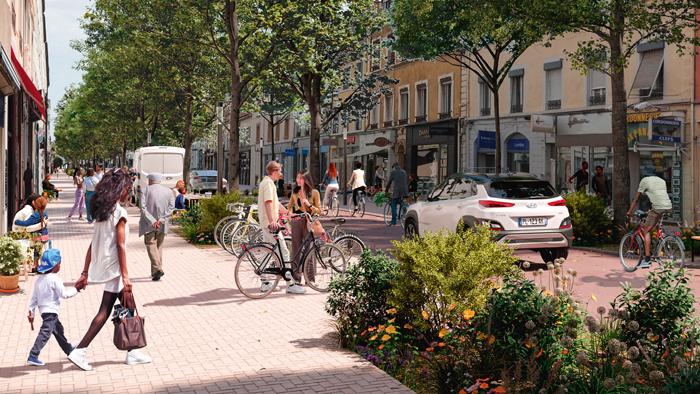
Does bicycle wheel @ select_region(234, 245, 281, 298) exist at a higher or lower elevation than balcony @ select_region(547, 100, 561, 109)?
lower

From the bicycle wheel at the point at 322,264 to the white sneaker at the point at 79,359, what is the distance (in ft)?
13.0

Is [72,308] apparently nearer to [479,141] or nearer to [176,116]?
[479,141]

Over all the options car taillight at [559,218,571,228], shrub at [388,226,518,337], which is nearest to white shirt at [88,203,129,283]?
shrub at [388,226,518,337]

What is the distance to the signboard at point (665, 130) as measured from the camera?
21.1m

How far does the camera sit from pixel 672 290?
470 centimetres

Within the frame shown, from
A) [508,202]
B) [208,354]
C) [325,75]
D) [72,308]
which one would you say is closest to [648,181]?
[508,202]

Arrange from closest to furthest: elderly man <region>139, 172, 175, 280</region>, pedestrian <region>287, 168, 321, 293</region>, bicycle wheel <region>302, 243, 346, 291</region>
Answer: bicycle wheel <region>302, 243, 346, 291</region>, pedestrian <region>287, 168, 321, 293</region>, elderly man <region>139, 172, 175, 280</region>

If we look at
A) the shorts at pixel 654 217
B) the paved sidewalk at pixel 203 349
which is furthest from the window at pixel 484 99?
the paved sidewalk at pixel 203 349

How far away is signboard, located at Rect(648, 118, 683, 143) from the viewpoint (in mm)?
21062

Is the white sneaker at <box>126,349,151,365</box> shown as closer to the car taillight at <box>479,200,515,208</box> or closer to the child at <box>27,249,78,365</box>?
the child at <box>27,249,78,365</box>

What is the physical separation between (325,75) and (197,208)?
1117 cm

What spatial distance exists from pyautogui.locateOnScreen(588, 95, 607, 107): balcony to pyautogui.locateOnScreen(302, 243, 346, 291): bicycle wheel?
18827mm

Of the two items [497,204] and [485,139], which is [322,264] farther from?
[485,139]

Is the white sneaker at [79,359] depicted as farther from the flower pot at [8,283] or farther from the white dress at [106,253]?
the flower pot at [8,283]
